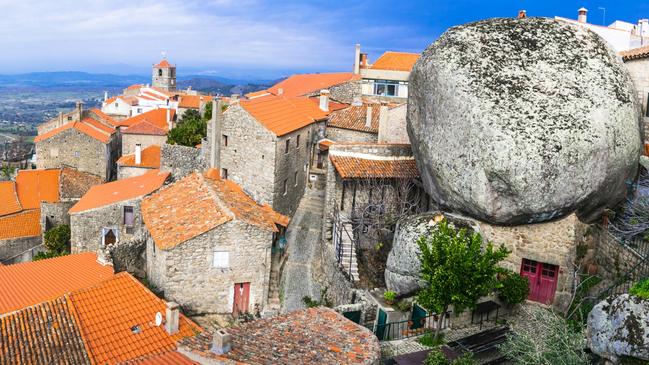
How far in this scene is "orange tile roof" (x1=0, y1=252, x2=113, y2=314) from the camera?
19.8 m

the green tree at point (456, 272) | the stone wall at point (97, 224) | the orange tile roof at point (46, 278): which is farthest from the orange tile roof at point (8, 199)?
the green tree at point (456, 272)

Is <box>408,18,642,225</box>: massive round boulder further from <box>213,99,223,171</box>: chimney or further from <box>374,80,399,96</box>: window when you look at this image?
<box>374,80,399,96</box>: window

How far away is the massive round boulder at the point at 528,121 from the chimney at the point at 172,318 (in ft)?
32.3

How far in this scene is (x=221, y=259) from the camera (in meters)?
20.9

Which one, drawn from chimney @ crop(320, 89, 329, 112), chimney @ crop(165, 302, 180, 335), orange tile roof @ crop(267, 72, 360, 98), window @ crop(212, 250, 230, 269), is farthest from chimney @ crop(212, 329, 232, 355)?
orange tile roof @ crop(267, 72, 360, 98)

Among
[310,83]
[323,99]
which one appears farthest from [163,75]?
[323,99]

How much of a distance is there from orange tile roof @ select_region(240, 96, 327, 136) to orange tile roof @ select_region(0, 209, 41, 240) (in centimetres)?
2194

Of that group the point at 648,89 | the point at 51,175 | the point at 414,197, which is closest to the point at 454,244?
the point at 414,197

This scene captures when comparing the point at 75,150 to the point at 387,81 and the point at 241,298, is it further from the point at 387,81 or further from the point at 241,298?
the point at 241,298

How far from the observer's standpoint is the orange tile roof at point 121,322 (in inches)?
647

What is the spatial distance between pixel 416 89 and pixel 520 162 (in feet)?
16.3

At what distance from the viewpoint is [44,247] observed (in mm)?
35875

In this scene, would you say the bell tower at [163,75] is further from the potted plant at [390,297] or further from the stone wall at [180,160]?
the potted plant at [390,297]

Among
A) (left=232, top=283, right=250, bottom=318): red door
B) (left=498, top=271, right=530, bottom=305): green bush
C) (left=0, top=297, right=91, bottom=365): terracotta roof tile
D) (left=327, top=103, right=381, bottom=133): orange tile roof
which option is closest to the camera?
(left=0, top=297, right=91, bottom=365): terracotta roof tile
